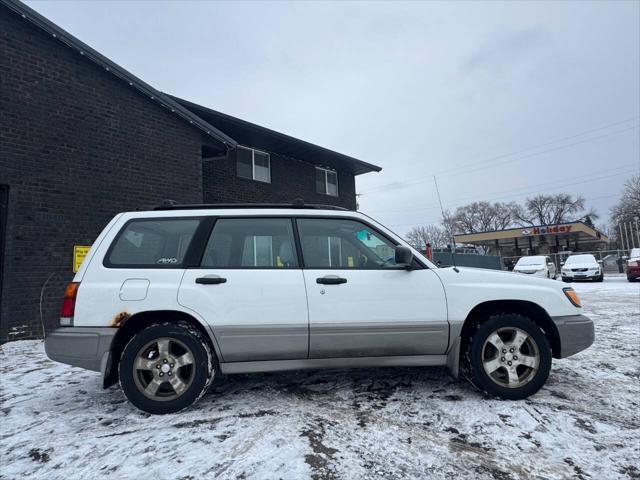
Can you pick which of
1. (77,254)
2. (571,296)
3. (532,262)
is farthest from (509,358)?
(532,262)

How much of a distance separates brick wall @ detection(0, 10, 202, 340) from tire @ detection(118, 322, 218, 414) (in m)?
4.90

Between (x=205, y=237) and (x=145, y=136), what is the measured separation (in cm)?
Result: 620

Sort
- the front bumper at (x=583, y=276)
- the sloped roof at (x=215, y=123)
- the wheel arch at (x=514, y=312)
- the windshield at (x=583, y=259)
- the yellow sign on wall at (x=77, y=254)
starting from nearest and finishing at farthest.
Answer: the wheel arch at (x=514, y=312) < the yellow sign on wall at (x=77, y=254) < the sloped roof at (x=215, y=123) < the front bumper at (x=583, y=276) < the windshield at (x=583, y=259)

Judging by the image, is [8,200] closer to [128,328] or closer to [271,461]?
[128,328]

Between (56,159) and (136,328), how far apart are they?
5565mm

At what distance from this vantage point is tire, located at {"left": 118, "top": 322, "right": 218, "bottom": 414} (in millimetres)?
3010

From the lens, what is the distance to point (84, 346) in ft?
9.84

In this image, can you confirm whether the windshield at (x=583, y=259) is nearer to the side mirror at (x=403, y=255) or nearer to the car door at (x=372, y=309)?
the car door at (x=372, y=309)

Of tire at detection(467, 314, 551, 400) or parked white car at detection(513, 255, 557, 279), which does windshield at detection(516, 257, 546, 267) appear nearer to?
parked white car at detection(513, 255, 557, 279)

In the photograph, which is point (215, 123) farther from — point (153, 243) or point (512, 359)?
point (512, 359)

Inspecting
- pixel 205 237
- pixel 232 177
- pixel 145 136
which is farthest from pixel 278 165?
pixel 205 237

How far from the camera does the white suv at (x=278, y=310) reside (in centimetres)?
306

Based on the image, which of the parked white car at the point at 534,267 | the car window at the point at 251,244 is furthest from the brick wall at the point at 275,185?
the parked white car at the point at 534,267

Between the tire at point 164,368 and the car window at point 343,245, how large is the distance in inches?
48.8
